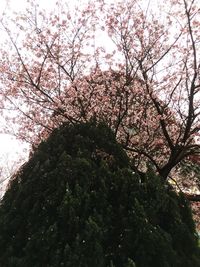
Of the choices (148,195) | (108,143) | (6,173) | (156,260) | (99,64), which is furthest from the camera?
(6,173)

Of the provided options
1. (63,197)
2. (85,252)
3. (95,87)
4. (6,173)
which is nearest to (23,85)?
(95,87)

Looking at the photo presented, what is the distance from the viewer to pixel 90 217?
11.4ft

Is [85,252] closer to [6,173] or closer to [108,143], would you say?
[108,143]

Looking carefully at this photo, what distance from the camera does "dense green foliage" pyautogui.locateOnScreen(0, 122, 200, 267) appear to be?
136 inches

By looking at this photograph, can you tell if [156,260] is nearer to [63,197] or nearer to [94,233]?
[94,233]

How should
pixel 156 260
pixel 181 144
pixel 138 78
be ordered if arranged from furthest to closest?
pixel 138 78
pixel 181 144
pixel 156 260

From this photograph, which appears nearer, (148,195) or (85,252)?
(85,252)

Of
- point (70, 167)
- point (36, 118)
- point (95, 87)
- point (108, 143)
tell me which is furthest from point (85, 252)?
point (36, 118)

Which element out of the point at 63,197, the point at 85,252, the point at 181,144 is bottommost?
the point at 85,252

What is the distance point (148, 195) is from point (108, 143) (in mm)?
892

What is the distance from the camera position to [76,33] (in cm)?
891

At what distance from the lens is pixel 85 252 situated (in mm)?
3344

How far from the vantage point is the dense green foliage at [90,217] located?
345 centimetres

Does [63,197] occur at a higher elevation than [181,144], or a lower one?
lower
